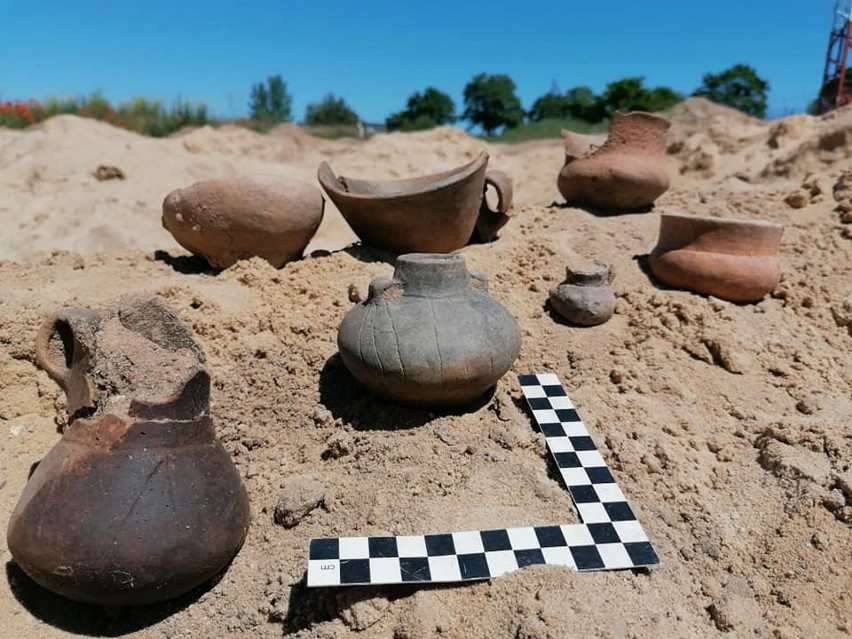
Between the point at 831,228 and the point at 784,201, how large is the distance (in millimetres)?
641

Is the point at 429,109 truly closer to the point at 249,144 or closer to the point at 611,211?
the point at 249,144

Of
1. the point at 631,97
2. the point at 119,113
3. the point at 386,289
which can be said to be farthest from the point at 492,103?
the point at 386,289

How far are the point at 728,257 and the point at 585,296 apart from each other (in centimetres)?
99

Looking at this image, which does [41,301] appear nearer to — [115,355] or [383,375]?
[115,355]

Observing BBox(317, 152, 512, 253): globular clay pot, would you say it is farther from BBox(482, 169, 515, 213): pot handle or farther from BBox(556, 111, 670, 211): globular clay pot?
BBox(556, 111, 670, 211): globular clay pot

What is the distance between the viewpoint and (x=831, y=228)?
473 cm

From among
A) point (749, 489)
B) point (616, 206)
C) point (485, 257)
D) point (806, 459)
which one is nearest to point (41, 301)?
point (485, 257)

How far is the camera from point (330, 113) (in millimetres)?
28391

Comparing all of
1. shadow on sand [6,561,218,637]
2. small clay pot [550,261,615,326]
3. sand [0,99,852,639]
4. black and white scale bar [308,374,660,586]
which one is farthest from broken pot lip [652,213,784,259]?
shadow on sand [6,561,218,637]

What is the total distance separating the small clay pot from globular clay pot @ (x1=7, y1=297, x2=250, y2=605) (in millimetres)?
2253

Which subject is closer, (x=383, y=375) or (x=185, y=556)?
(x=185, y=556)

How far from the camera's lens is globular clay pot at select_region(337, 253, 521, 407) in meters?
2.62

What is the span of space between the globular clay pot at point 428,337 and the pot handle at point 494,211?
183 centimetres

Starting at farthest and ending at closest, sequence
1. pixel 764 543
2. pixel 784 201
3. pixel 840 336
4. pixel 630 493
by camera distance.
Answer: pixel 784 201 < pixel 840 336 < pixel 630 493 < pixel 764 543
